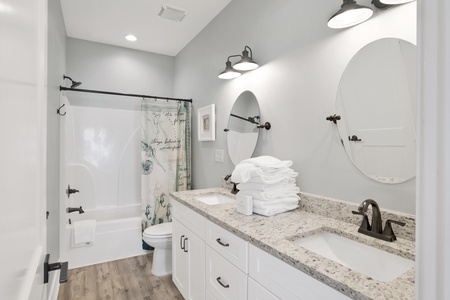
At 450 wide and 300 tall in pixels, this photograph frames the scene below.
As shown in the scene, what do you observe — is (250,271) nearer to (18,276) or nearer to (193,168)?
(18,276)

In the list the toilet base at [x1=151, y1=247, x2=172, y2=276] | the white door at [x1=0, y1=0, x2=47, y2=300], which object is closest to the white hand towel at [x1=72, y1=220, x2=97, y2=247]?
the toilet base at [x1=151, y1=247, x2=172, y2=276]

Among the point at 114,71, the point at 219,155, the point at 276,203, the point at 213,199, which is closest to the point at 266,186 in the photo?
the point at 276,203

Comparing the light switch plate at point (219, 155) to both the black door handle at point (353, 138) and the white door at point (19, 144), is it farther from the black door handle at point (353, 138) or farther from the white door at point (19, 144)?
the white door at point (19, 144)

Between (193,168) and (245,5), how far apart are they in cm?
191

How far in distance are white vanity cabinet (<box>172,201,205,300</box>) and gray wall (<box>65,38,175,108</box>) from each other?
2.15m

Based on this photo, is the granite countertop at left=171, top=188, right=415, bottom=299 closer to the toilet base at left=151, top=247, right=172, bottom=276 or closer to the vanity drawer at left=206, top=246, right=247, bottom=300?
the vanity drawer at left=206, top=246, right=247, bottom=300

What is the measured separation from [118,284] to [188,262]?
3.29 feet

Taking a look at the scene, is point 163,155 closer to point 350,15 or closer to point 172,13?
point 172,13

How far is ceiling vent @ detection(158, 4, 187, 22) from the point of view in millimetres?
2414

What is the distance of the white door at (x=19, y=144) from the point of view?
39 centimetres

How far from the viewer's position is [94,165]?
11.0 ft

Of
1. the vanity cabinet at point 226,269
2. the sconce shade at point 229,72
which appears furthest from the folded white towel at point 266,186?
the sconce shade at point 229,72

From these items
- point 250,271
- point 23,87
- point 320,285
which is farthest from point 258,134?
point 23,87

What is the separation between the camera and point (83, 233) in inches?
103
